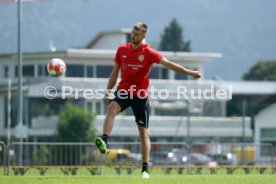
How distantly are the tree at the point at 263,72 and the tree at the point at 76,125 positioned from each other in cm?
7584

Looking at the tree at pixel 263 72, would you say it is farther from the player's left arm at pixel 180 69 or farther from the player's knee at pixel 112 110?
the player's knee at pixel 112 110

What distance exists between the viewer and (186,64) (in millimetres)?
83250

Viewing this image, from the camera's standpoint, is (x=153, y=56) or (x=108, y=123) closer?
(x=108, y=123)

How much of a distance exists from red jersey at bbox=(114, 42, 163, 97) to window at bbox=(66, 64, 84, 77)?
59371 millimetres

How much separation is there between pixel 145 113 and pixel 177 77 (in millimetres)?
65637

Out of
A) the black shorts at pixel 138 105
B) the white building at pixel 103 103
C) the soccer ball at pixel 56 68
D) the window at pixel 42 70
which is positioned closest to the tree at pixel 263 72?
the white building at pixel 103 103

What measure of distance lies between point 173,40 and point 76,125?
86350 millimetres

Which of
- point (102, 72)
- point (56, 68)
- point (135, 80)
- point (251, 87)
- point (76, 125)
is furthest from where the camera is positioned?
point (251, 87)

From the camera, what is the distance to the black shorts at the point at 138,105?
18.4 metres

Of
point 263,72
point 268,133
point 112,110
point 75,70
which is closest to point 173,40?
point 263,72

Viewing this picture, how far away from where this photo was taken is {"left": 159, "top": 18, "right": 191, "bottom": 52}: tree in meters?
149

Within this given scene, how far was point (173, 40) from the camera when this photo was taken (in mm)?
151875

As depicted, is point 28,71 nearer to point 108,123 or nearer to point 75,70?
point 75,70

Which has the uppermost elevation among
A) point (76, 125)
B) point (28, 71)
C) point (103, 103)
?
point (28, 71)
